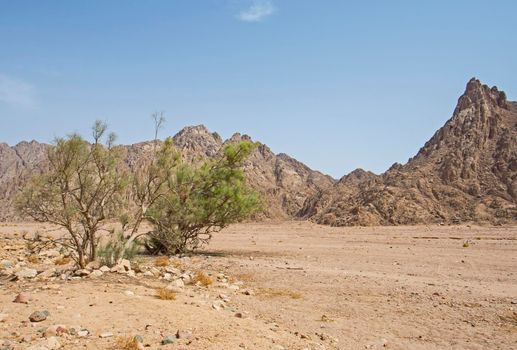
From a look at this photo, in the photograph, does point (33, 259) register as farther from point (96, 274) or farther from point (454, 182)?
point (454, 182)

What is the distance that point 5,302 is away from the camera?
27.6ft

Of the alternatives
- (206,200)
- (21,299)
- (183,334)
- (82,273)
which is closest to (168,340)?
(183,334)

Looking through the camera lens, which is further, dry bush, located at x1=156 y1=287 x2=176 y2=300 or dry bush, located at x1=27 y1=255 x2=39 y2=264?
dry bush, located at x1=27 y1=255 x2=39 y2=264

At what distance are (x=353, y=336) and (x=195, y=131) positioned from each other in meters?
118

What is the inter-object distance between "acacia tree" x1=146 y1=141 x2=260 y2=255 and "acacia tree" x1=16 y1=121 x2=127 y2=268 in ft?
23.9

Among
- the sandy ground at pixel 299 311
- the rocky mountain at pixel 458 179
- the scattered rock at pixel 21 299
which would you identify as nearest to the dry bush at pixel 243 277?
the sandy ground at pixel 299 311

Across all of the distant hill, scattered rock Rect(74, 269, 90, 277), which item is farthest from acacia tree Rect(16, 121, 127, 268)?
the distant hill

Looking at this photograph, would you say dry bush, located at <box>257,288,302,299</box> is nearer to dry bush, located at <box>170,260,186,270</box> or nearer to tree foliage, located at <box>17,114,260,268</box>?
tree foliage, located at <box>17,114,260,268</box>

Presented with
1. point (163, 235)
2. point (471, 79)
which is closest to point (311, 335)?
point (163, 235)

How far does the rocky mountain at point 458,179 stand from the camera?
A: 187 feet

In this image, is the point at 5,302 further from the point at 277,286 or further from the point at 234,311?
the point at 277,286

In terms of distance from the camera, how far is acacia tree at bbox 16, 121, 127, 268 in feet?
41.5

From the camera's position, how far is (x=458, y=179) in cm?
6294

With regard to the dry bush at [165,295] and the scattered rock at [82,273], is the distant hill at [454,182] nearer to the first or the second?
the scattered rock at [82,273]
